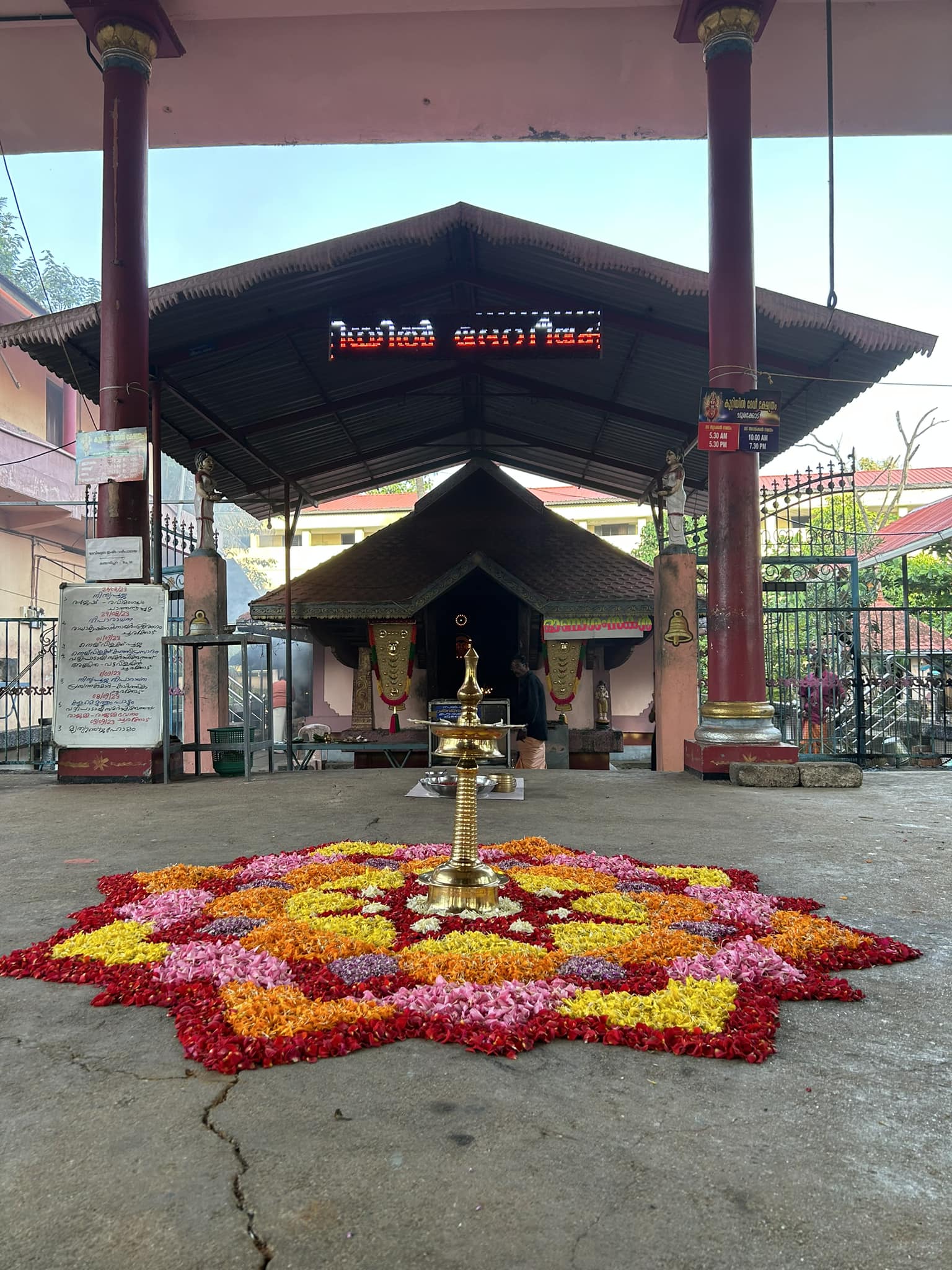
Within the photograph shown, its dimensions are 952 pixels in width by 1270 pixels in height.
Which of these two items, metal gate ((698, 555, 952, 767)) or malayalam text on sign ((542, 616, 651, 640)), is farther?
malayalam text on sign ((542, 616, 651, 640))

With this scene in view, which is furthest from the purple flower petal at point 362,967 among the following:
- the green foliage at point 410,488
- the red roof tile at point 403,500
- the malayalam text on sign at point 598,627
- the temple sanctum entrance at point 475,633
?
the green foliage at point 410,488

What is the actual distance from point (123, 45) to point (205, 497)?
15.6 feet

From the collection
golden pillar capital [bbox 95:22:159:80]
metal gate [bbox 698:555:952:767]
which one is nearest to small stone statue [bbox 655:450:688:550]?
metal gate [bbox 698:555:952:767]

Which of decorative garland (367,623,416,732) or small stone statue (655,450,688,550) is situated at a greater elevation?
small stone statue (655,450,688,550)

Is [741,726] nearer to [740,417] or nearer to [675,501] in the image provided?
[740,417]

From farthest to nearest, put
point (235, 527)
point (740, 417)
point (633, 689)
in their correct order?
point (235, 527) < point (633, 689) < point (740, 417)

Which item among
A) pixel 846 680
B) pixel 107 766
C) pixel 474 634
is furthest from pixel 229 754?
pixel 474 634

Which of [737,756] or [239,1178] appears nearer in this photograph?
[239,1178]

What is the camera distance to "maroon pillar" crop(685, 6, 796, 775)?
7574 mm

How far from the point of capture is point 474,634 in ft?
51.9

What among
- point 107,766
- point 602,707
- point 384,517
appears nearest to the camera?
point 107,766

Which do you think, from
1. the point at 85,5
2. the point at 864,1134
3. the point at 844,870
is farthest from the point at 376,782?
the point at 85,5

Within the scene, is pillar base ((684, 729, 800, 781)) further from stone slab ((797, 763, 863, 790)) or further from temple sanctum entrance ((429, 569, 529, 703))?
temple sanctum entrance ((429, 569, 529, 703))

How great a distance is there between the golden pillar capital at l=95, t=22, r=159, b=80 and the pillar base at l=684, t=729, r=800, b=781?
324 inches
